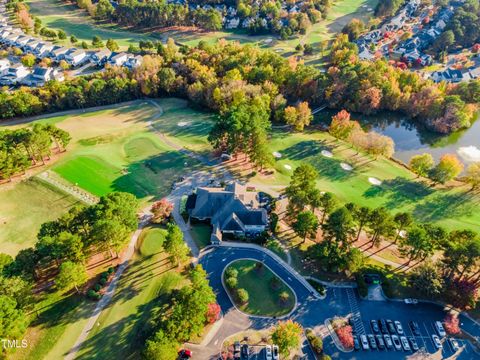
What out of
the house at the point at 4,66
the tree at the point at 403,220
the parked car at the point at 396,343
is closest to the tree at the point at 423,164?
the tree at the point at 403,220

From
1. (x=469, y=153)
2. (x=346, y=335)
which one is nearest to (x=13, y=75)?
(x=346, y=335)

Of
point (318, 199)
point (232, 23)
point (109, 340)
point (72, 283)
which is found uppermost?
point (232, 23)

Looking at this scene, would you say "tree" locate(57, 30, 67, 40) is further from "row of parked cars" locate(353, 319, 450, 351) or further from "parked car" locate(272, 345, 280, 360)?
"row of parked cars" locate(353, 319, 450, 351)

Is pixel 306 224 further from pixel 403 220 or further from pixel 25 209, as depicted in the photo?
pixel 25 209

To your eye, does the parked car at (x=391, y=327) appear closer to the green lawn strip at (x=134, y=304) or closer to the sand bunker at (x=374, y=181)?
the green lawn strip at (x=134, y=304)

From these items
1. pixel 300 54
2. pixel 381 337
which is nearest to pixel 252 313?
pixel 381 337

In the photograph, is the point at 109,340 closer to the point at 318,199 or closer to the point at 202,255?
the point at 202,255
